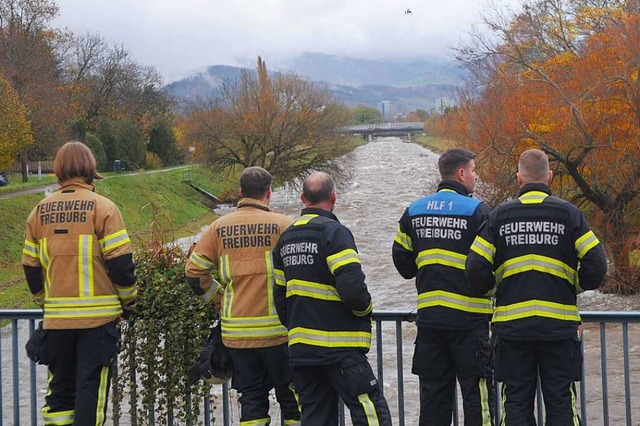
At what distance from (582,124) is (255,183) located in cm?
1914

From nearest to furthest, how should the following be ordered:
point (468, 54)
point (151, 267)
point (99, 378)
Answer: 1. point (99, 378)
2. point (151, 267)
3. point (468, 54)

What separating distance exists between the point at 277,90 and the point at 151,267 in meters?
52.9

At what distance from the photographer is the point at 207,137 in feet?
184

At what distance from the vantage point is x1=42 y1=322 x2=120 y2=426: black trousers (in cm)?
567

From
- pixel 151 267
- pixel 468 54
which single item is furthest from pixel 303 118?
pixel 151 267

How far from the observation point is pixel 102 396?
18.9ft

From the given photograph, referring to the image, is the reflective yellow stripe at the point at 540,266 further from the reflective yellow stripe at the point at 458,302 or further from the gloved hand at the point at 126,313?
the gloved hand at the point at 126,313

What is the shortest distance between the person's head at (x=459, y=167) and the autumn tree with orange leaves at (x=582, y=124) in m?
17.9

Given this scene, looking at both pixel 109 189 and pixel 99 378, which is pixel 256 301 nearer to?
pixel 99 378

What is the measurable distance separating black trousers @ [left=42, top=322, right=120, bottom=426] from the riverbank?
432 inches

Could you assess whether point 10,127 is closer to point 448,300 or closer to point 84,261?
point 84,261

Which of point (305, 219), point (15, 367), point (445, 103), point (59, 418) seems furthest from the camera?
point (445, 103)

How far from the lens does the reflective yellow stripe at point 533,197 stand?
5219mm

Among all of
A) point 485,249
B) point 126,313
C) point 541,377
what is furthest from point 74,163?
point 541,377
